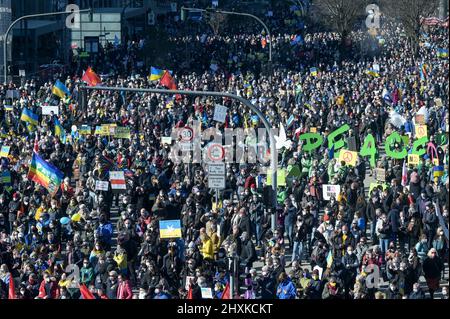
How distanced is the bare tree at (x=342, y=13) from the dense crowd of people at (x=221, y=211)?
3119cm

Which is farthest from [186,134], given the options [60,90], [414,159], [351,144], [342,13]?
[342,13]

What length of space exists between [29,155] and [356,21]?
51.4m

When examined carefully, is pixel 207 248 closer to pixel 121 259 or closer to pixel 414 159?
pixel 121 259

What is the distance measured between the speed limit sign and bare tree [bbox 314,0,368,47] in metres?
39.4

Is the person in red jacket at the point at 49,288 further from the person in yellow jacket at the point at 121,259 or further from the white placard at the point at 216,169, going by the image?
the white placard at the point at 216,169

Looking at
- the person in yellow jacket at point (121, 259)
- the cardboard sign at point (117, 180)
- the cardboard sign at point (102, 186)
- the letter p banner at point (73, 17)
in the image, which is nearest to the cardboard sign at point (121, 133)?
the cardboard sign at point (117, 180)

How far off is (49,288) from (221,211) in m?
4.94

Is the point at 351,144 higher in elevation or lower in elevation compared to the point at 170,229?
higher

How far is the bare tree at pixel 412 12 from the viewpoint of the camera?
6894cm

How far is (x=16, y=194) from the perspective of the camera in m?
27.6

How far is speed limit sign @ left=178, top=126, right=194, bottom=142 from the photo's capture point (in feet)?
110

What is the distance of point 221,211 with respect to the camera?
25547 mm
